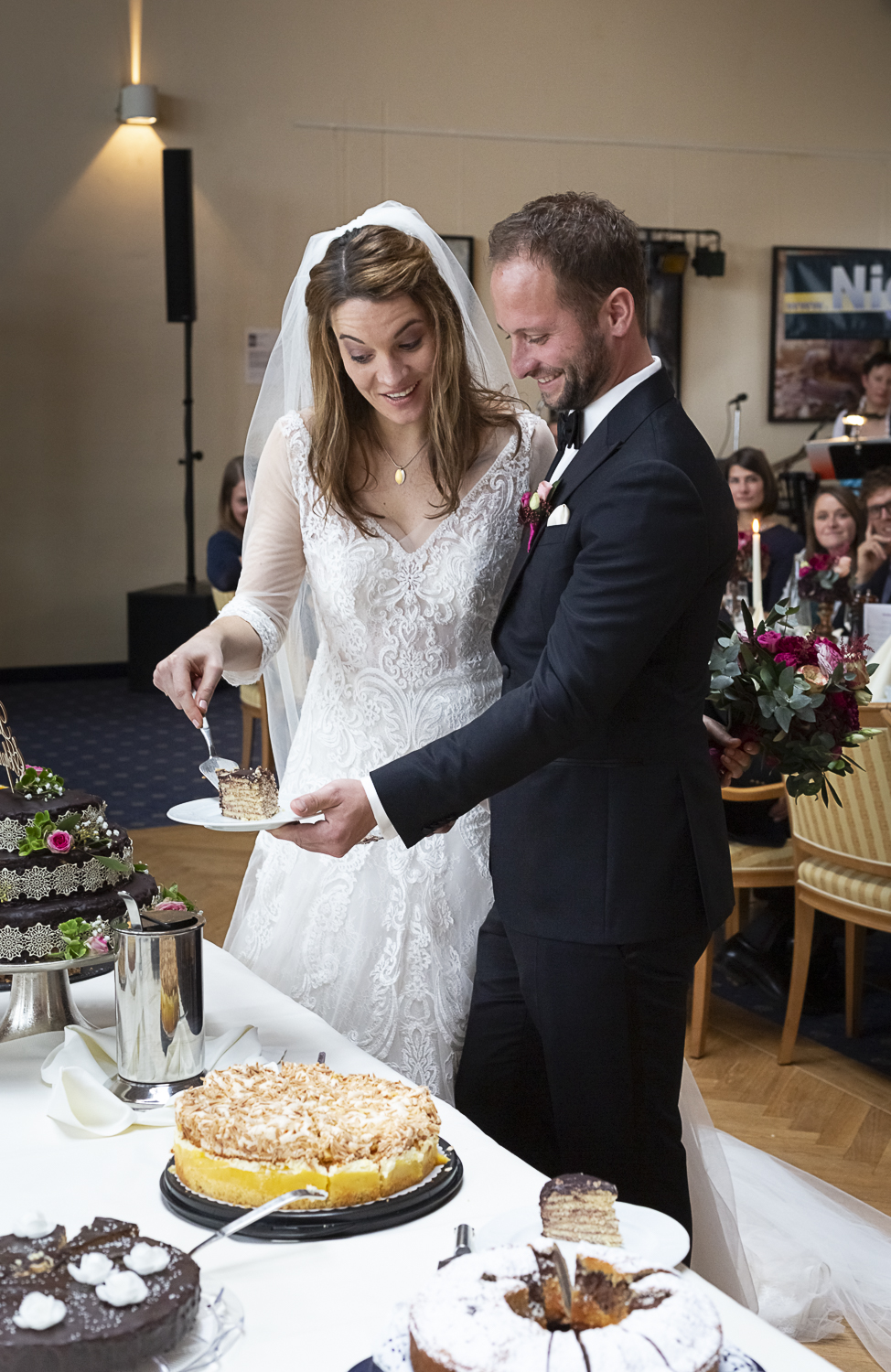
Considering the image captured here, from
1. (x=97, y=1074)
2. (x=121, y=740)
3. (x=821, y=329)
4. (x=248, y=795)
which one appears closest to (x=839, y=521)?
(x=121, y=740)

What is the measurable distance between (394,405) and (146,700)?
24.6 ft

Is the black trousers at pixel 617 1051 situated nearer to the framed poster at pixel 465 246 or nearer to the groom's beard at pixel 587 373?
the groom's beard at pixel 587 373

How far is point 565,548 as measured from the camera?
1726mm

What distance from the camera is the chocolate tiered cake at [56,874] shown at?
163cm

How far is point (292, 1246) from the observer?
1.19 metres

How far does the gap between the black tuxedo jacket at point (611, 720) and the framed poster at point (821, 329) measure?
34.8 feet

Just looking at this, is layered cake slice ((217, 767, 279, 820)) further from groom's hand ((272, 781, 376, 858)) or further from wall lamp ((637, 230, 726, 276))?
wall lamp ((637, 230, 726, 276))

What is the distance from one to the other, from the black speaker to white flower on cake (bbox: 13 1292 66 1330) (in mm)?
9255

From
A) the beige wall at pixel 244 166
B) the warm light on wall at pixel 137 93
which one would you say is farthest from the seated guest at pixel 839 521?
the warm light on wall at pixel 137 93

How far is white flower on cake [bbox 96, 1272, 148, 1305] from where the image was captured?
3.21 ft

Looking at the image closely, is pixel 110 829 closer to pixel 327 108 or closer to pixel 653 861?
pixel 653 861

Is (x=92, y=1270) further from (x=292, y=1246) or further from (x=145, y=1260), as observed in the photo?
(x=292, y=1246)

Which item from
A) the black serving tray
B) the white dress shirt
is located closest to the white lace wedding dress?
the white dress shirt

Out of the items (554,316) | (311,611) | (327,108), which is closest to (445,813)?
(554,316)
